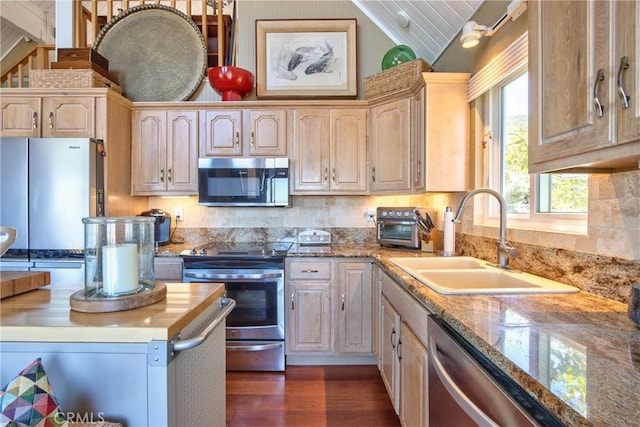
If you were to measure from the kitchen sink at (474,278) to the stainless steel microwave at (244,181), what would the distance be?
3.75 ft

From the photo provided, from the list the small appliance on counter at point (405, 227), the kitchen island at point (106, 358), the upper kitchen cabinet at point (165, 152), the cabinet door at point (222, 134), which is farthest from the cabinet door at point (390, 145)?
the kitchen island at point (106, 358)

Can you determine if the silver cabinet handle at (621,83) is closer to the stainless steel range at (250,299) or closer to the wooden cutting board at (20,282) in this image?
the wooden cutting board at (20,282)

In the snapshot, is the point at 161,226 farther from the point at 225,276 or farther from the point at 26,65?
the point at 26,65

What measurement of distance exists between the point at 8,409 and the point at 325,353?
80.4 inches

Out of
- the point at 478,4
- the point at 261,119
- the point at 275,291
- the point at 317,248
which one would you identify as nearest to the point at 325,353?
the point at 275,291

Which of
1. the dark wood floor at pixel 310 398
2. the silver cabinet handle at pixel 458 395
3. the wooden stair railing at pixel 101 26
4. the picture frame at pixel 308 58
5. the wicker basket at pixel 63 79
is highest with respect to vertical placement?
the wooden stair railing at pixel 101 26

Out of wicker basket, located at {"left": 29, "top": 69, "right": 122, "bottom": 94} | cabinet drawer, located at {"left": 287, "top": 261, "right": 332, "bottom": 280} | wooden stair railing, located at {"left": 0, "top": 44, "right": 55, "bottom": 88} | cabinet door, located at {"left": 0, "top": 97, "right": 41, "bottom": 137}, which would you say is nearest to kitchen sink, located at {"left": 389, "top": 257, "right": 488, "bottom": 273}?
cabinet drawer, located at {"left": 287, "top": 261, "right": 332, "bottom": 280}

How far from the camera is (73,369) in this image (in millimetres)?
823

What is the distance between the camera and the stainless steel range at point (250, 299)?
236cm

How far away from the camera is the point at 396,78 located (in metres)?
2.48

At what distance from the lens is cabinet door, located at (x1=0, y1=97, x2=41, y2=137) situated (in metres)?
2.46

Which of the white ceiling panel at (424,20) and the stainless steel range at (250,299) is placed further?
the stainless steel range at (250,299)

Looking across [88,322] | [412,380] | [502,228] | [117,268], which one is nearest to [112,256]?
[117,268]

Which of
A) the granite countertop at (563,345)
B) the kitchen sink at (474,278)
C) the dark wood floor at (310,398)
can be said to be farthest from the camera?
the dark wood floor at (310,398)
